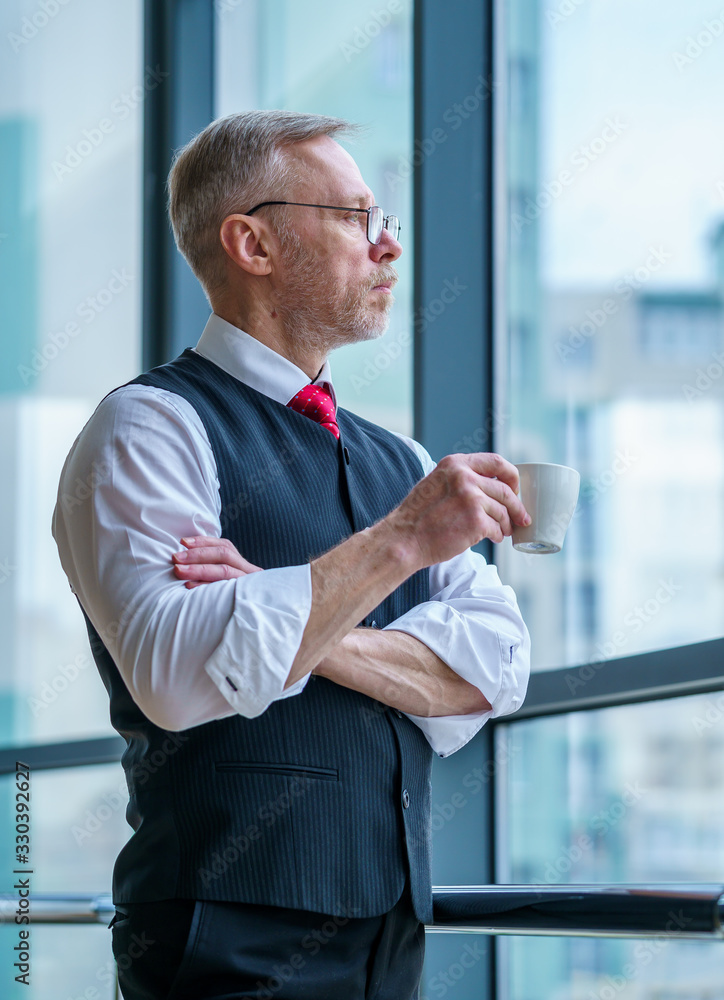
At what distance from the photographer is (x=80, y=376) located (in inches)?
137

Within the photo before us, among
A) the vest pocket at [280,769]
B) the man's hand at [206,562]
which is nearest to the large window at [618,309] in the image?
the vest pocket at [280,769]

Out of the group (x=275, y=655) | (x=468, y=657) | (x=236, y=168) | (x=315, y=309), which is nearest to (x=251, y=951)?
(x=275, y=655)

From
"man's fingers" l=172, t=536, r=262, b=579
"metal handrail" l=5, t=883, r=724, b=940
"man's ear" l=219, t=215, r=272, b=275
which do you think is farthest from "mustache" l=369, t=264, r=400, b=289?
"metal handrail" l=5, t=883, r=724, b=940

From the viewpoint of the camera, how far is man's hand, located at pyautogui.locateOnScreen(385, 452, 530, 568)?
115 centimetres

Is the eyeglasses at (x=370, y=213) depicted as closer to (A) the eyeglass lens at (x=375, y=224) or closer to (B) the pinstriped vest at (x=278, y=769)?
(A) the eyeglass lens at (x=375, y=224)

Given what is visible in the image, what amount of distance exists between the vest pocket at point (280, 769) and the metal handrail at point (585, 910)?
0.69ft

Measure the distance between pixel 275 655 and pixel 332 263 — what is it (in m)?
0.71

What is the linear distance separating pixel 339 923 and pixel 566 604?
1.09 m

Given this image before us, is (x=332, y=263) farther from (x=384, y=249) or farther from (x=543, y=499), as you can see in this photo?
(x=543, y=499)

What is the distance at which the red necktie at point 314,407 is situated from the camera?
148 cm

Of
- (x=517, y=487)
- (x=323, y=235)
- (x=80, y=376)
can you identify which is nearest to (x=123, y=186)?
(x=80, y=376)

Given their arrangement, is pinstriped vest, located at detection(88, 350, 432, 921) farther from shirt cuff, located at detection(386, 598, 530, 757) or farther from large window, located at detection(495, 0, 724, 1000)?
large window, located at detection(495, 0, 724, 1000)

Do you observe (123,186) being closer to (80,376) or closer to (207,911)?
(80,376)

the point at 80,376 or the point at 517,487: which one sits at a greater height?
the point at 80,376
